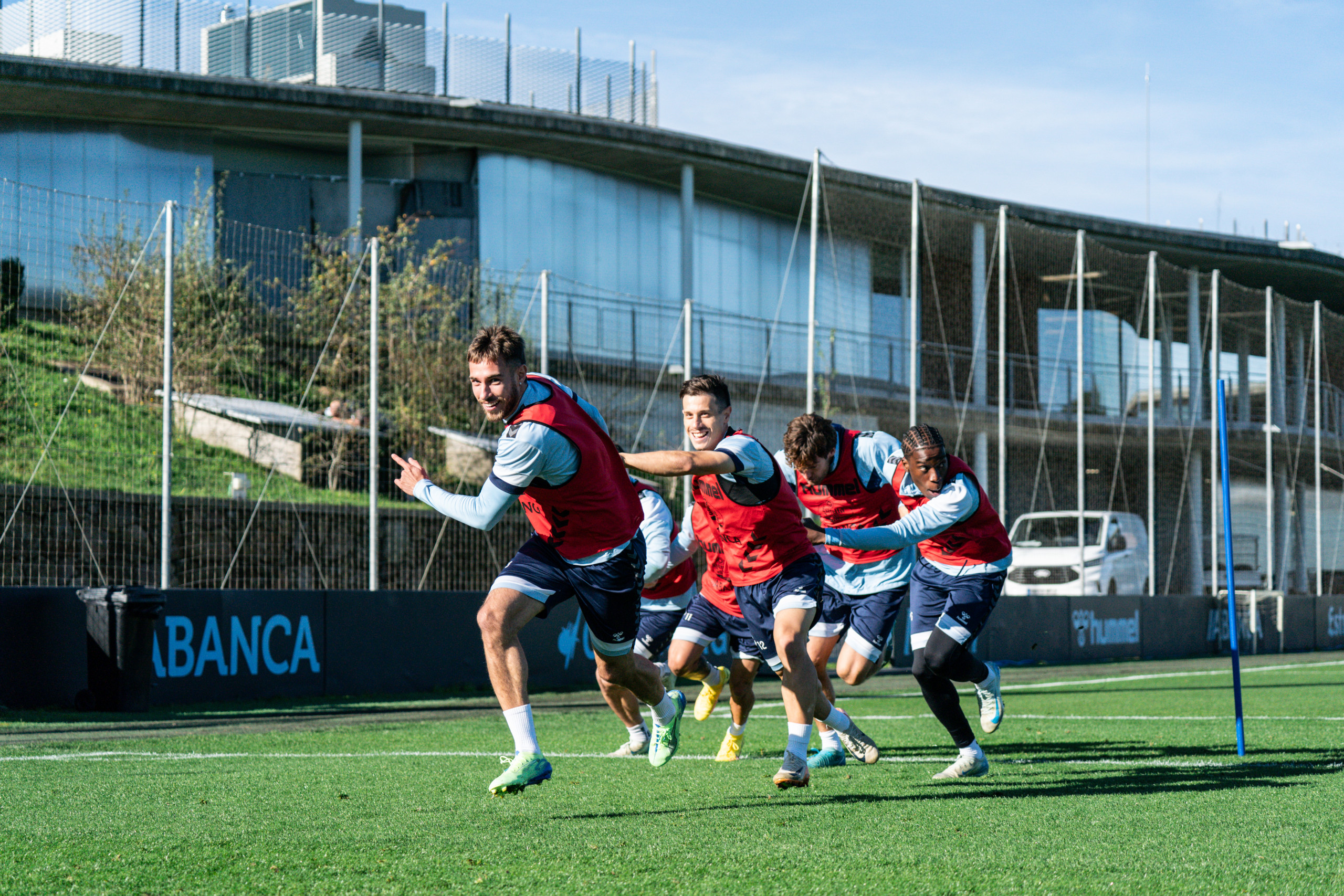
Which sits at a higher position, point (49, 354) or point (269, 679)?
point (49, 354)

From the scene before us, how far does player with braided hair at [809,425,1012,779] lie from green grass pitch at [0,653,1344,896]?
0.43 m

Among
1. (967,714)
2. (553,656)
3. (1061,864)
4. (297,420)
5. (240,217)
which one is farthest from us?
(240,217)

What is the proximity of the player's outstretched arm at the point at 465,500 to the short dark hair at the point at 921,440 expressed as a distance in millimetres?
2389

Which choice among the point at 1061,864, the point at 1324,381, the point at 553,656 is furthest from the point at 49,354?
the point at 1324,381

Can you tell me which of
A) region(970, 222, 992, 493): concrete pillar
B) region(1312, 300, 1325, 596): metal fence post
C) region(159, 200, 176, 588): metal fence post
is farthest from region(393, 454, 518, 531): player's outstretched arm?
region(1312, 300, 1325, 596): metal fence post

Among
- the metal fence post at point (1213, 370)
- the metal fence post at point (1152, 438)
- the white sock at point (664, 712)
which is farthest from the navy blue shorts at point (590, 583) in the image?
the metal fence post at point (1213, 370)

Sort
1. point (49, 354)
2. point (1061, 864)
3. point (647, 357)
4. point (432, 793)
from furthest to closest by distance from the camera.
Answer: point (647, 357) < point (49, 354) < point (432, 793) < point (1061, 864)

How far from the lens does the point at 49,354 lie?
1313cm

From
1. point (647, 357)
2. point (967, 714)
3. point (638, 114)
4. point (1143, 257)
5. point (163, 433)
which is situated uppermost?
point (638, 114)

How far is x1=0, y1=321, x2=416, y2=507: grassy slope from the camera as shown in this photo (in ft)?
41.8

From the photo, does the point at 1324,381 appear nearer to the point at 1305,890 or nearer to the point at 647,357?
the point at 647,357

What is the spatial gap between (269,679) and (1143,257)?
17889 mm

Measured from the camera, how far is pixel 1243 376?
30.7 meters

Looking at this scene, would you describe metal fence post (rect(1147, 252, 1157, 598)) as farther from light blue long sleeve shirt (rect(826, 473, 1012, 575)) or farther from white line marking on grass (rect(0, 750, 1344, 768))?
light blue long sleeve shirt (rect(826, 473, 1012, 575))
